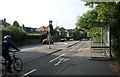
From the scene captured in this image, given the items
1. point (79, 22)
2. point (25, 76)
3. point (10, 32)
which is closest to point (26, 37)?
point (10, 32)

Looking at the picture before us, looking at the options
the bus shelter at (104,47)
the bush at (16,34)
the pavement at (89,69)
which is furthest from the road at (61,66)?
the bush at (16,34)

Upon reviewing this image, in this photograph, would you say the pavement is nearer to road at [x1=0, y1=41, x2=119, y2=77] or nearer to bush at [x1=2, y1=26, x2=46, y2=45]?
road at [x1=0, y1=41, x2=119, y2=77]

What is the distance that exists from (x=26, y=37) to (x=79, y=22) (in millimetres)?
26806

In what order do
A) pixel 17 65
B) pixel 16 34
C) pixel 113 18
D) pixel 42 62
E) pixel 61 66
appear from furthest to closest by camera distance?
pixel 16 34, pixel 113 18, pixel 42 62, pixel 61 66, pixel 17 65

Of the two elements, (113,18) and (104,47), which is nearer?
(104,47)

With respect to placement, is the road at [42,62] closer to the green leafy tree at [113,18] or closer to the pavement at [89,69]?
the pavement at [89,69]

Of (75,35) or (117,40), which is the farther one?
(75,35)

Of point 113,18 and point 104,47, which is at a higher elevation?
point 113,18

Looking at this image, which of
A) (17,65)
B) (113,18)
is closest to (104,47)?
(113,18)

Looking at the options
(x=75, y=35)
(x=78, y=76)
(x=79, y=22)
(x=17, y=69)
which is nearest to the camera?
(x=78, y=76)

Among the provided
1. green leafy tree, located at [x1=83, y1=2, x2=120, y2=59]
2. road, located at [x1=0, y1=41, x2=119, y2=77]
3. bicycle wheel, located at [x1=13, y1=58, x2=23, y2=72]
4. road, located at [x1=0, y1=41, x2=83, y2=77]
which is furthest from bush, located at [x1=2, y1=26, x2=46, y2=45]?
bicycle wheel, located at [x1=13, y1=58, x2=23, y2=72]

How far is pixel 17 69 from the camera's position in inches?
595

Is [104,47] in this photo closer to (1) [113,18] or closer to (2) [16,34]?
(1) [113,18]

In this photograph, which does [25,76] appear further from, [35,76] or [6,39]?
[6,39]
